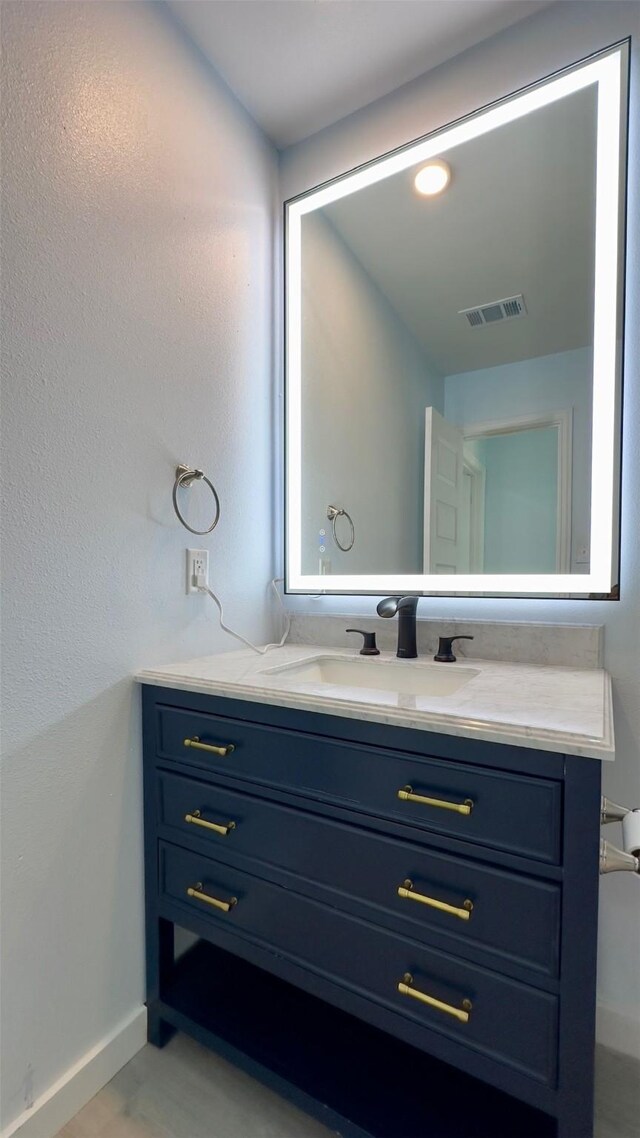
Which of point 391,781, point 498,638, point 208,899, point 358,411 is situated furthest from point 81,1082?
point 358,411

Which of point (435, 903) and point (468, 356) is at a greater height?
point (468, 356)

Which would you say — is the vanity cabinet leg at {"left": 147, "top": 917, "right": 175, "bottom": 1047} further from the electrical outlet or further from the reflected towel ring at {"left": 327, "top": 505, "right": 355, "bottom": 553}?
the reflected towel ring at {"left": 327, "top": 505, "right": 355, "bottom": 553}

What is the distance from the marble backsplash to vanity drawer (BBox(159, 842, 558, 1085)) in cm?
69

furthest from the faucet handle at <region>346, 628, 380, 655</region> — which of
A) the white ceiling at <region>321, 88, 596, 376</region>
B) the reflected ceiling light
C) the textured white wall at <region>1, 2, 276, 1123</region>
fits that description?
the reflected ceiling light

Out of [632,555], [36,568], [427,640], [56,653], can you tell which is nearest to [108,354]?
[36,568]

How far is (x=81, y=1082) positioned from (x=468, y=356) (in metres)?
1.93

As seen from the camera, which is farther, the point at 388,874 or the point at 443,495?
the point at 443,495

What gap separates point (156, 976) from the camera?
1140 mm

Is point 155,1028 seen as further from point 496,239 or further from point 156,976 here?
point 496,239

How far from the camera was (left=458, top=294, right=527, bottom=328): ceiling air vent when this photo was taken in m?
1.34

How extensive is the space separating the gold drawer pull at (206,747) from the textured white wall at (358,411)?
0.75 meters

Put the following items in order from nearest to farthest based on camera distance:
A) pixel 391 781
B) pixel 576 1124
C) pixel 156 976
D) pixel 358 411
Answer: pixel 576 1124 < pixel 391 781 < pixel 156 976 < pixel 358 411

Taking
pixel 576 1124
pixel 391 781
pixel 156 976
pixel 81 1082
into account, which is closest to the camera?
pixel 576 1124

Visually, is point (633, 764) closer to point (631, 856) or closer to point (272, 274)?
point (631, 856)
